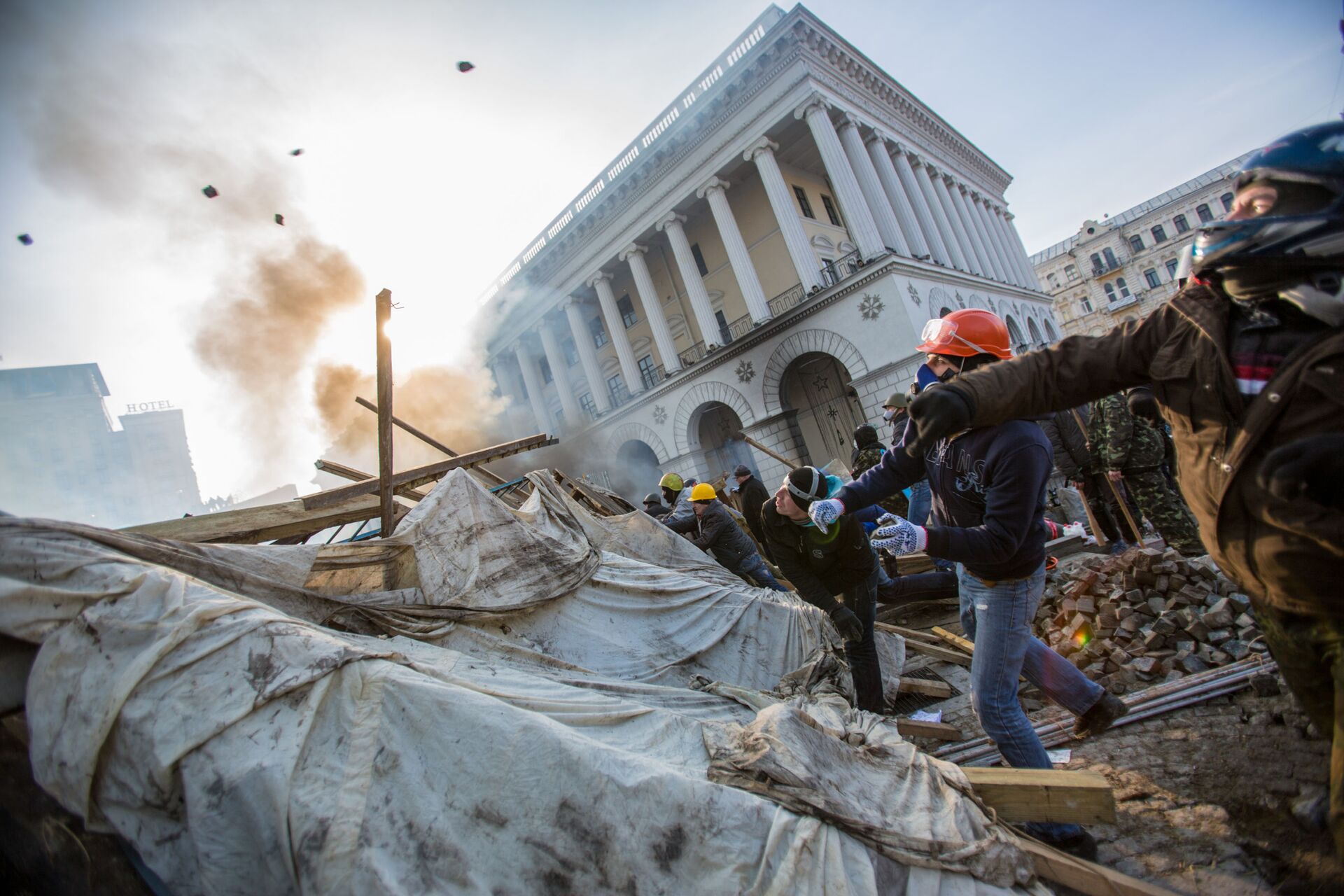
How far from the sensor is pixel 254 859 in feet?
5.57

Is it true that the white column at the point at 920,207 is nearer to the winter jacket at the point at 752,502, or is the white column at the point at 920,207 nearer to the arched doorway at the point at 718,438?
the arched doorway at the point at 718,438

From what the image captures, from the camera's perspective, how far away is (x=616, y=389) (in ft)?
76.4

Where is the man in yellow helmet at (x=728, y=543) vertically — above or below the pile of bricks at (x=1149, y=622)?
above

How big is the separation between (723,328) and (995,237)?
1544 centimetres

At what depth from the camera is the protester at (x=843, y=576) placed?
3428 millimetres

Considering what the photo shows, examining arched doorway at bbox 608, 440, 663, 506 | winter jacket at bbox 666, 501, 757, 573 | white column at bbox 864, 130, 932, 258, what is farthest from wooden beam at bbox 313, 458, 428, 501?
white column at bbox 864, 130, 932, 258

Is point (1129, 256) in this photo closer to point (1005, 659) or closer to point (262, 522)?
point (1005, 659)

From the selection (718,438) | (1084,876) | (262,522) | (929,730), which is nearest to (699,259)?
(718,438)

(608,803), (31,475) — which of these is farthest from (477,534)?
(31,475)

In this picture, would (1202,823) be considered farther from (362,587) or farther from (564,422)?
(564,422)

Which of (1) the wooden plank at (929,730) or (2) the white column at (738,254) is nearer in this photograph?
(1) the wooden plank at (929,730)

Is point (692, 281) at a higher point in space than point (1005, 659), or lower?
higher

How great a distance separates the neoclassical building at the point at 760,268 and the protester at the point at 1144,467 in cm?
877

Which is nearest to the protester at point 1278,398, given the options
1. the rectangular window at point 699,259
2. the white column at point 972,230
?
the rectangular window at point 699,259
